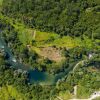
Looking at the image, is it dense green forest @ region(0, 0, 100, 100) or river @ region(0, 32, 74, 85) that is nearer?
dense green forest @ region(0, 0, 100, 100)

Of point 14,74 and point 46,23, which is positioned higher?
point 46,23

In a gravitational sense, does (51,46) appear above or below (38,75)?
above

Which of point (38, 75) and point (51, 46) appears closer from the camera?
point (38, 75)

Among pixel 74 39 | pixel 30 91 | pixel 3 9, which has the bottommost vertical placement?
pixel 30 91

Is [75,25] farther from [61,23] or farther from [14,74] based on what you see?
[14,74]

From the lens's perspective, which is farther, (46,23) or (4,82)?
(46,23)

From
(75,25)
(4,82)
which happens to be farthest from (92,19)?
(4,82)

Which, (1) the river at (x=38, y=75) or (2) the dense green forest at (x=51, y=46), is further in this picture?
(1) the river at (x=38, y=75)

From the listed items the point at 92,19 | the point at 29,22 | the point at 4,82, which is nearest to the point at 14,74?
the point at 4,82
